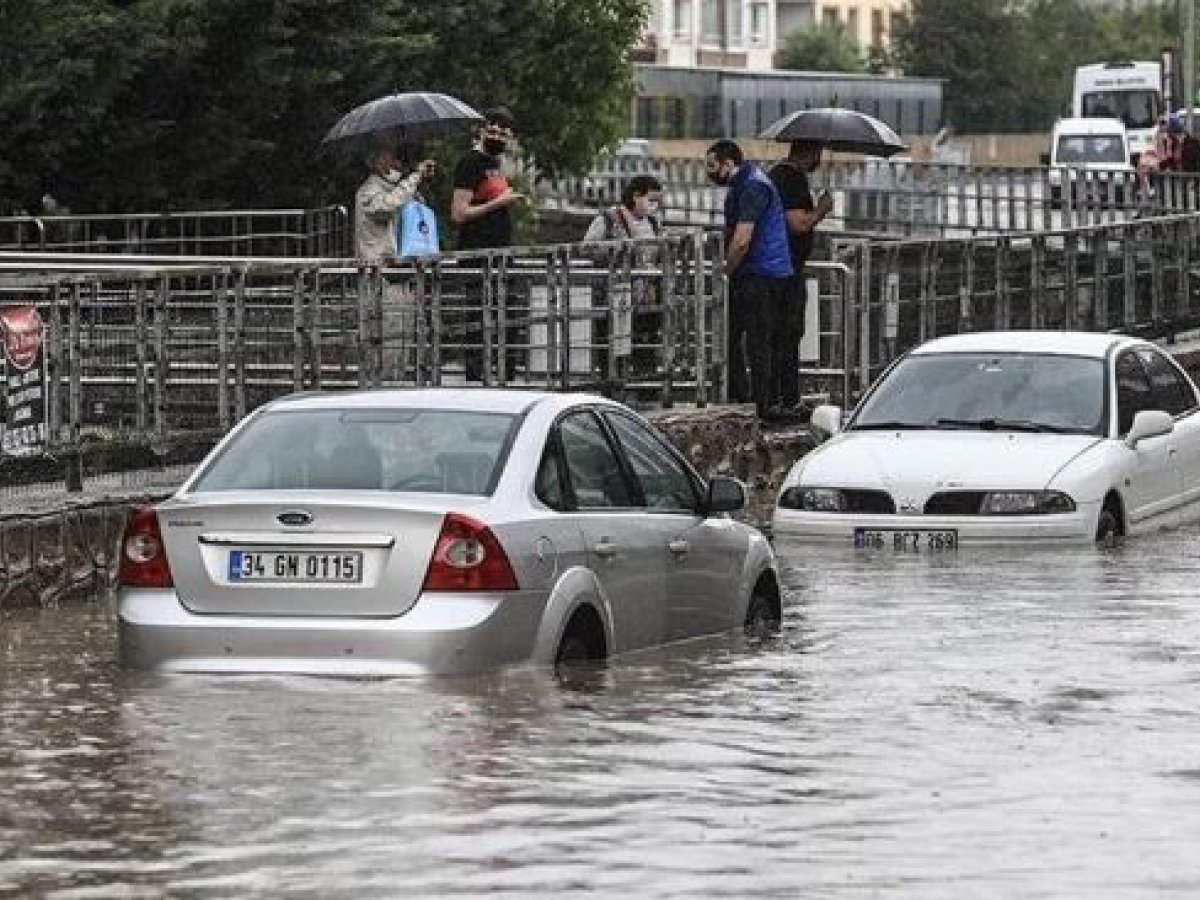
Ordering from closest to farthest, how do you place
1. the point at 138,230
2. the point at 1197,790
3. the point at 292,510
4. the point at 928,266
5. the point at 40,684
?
the point at 1197,790
the point at 292,510
the point at 40,684
the point at 928,266
the point at 138,230

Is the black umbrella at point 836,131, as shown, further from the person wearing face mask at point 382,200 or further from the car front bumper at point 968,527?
the car front bumper at point 968,527

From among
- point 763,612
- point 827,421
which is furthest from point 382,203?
point 763,612

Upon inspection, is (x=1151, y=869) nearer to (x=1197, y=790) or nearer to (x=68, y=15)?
(x=1197, y=790)

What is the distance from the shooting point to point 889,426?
2233cm

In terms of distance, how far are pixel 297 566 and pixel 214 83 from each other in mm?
22074

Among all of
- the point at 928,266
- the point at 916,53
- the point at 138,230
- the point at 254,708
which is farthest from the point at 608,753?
the point at 916,53

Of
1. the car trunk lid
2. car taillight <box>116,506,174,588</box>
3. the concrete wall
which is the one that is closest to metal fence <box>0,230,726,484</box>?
car taillight <box>116,506,174,588</box>

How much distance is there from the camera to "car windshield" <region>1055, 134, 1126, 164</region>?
262 feet

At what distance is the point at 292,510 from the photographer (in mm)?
13742

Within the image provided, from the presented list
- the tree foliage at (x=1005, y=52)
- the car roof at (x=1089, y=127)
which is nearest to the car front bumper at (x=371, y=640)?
the car roof at (x=1089, y=127)

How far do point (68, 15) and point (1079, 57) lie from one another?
10783 cm

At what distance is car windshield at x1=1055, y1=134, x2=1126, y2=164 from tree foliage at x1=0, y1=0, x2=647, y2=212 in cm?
3774

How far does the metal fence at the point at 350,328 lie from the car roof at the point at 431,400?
4.38m

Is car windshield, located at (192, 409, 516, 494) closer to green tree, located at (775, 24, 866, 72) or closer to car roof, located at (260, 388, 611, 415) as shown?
car roof, located at (260, 388, 611, 415)
